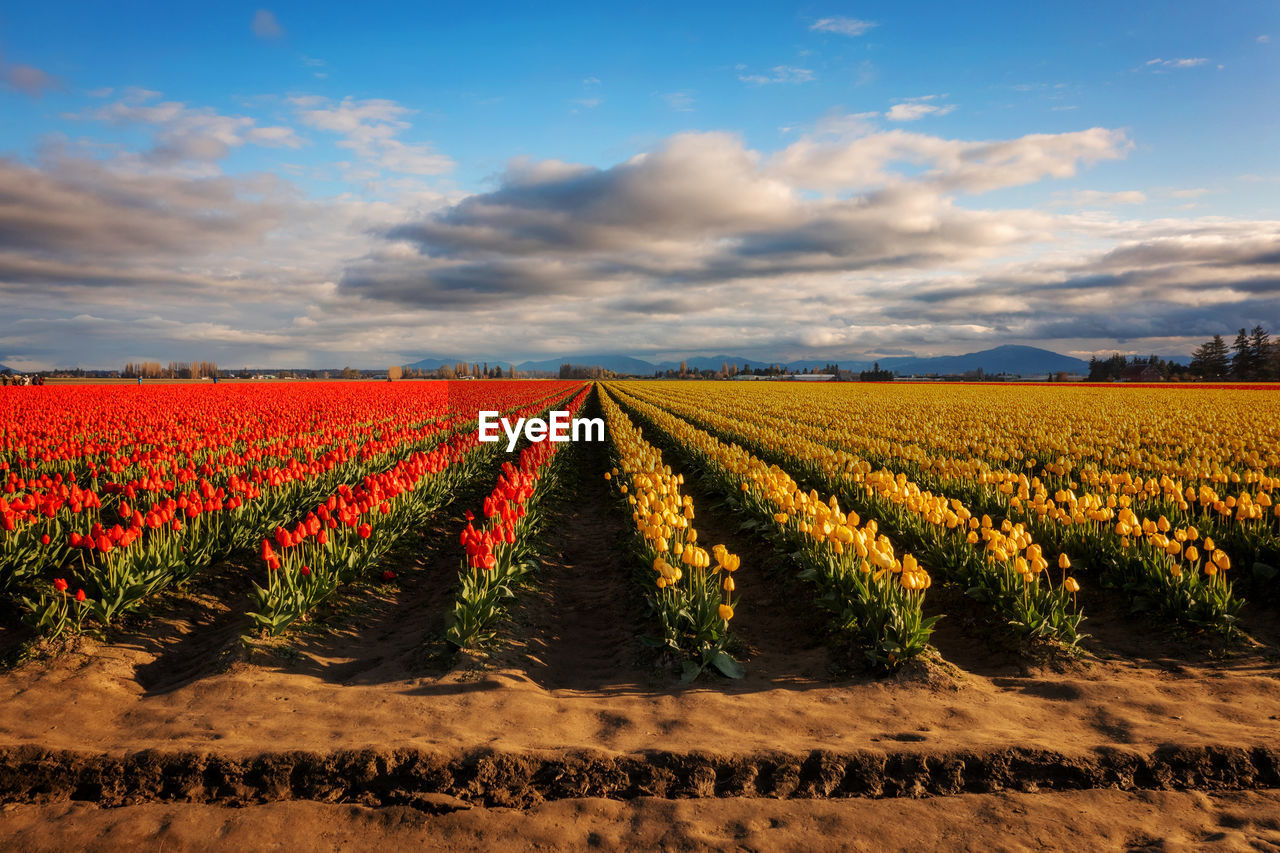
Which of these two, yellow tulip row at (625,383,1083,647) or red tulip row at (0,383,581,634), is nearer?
yellow tulip row at (625,383,1083,647)

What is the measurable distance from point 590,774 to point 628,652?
237 cm

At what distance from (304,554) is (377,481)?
1648mm

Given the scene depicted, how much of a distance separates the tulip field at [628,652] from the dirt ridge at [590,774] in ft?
0.06

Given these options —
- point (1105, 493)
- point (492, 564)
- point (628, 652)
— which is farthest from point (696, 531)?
point (1105, 493)

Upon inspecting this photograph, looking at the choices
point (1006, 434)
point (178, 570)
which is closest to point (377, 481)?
point (178, 570)

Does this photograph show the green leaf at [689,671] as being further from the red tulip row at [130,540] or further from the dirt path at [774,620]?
the red tulip row at [130,540]

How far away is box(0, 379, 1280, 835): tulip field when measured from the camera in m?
4.17

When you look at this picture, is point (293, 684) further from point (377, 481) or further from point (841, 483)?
point (841, 483)

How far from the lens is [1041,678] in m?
5.74

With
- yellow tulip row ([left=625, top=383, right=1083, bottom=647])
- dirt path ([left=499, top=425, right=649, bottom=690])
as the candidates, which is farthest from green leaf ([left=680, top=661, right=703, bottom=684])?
yellow tulip row ([left=625, top=383, right=1083, bottom=647])

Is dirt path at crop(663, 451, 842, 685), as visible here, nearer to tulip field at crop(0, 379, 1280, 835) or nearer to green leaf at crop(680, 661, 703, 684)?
tulip field at crop(0, 379, 1280, 835)

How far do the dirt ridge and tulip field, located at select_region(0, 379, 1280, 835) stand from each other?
19mm

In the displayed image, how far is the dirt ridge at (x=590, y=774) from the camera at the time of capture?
4043 millimetres

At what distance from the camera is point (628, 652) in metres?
6.50
